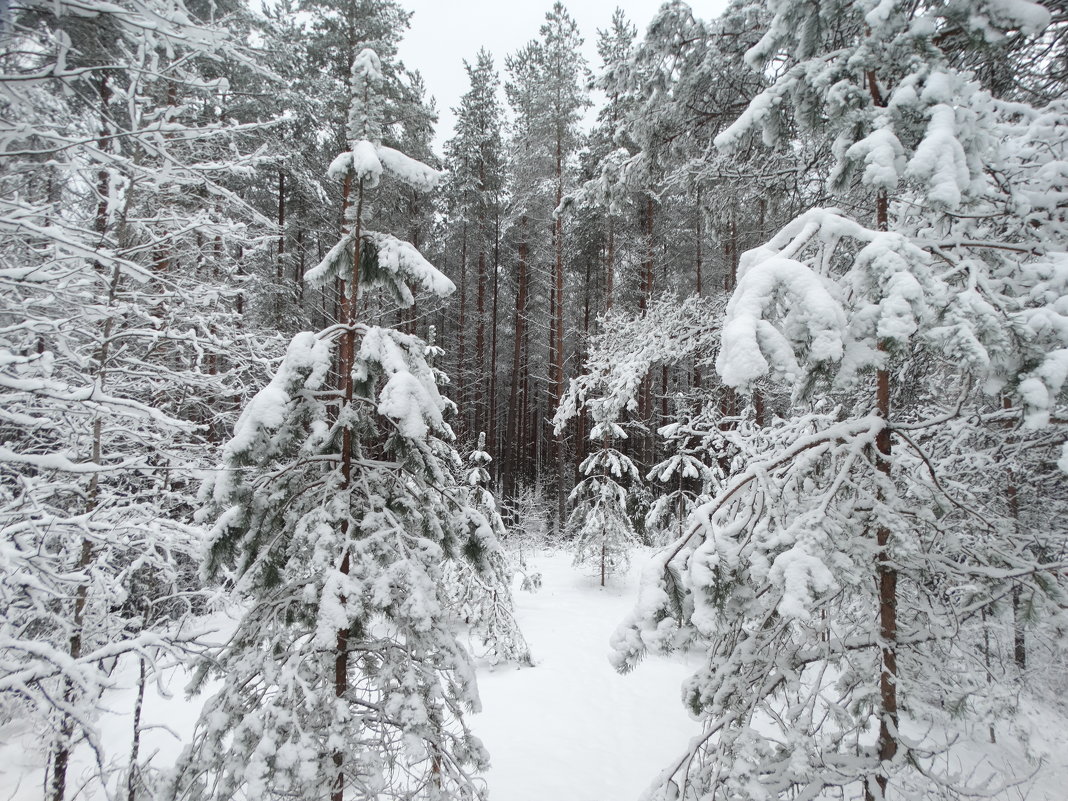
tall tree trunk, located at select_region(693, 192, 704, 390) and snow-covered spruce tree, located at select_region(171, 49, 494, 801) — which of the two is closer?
snow-covered spruce tree, located at select_region(171, 49, 494, 801)

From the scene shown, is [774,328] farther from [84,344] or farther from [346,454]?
[84,344]

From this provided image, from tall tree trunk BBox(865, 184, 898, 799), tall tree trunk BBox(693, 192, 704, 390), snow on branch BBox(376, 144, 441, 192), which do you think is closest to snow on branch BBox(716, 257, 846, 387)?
tall tree trunk BBox(865, 184, 898, 799)

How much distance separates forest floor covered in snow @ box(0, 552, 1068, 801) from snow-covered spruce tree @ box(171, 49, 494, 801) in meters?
2.25

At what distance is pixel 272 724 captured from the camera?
8.46 ft

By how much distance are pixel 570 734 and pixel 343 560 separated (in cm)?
473

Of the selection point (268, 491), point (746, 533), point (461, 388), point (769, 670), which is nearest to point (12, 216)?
A: point (268, 491)

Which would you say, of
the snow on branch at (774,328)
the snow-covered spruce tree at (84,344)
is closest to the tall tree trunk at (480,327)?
the snow-covered spruce tree at (84,344)

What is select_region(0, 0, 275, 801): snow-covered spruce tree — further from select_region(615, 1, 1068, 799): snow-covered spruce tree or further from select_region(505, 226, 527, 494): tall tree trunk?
select_region(505, 226, 527, 494): tall tree trunk

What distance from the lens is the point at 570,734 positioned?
6160 mm

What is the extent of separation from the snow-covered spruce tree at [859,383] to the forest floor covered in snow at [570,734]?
3.13 meters

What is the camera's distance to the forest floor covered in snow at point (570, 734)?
5184mm

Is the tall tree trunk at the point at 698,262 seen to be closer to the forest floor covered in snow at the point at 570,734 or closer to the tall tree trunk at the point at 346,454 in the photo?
the forest floor covered in snow at the point at 570,734

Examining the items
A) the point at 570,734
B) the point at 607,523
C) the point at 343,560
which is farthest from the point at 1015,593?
the point at 607,523

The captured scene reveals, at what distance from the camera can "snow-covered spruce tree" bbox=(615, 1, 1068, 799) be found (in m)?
1.90
